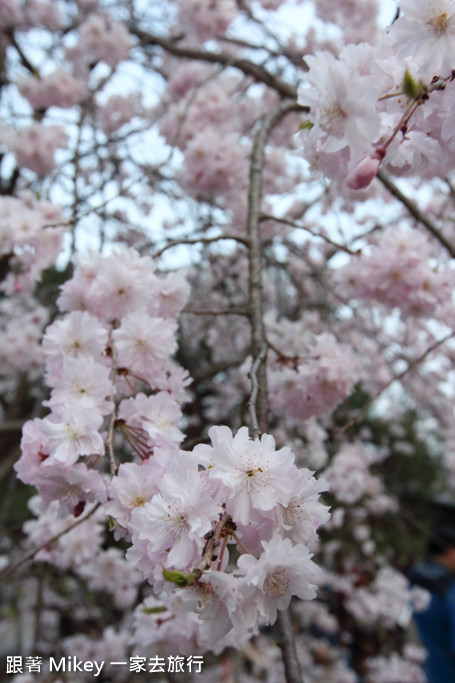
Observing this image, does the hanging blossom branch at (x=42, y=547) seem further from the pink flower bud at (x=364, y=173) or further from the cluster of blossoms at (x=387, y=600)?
the cluster of blossoms at (x=387, y=600)

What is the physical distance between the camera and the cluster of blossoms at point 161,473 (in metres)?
0.67

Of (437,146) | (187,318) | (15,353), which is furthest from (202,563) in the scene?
(187,318)

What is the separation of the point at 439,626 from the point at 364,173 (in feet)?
14.5

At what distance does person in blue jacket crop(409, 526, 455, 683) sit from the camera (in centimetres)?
378

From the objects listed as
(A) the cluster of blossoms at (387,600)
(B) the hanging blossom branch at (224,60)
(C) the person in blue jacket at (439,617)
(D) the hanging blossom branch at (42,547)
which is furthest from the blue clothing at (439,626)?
(B) the hanging blossom branch at (224,60)

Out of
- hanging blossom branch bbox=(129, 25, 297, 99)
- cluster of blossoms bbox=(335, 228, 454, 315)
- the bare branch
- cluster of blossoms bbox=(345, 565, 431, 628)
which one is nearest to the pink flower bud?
the bare branch

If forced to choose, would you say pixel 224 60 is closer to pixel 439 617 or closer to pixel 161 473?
pixel 161 473

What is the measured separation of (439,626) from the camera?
157 inches

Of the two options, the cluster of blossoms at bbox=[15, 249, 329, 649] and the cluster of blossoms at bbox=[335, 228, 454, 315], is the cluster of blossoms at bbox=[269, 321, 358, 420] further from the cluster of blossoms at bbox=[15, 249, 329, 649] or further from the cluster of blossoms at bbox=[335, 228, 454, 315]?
the cluster of blossoms at bbox=[15, 249, 329, 649]

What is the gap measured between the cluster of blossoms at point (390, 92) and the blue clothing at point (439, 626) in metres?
3.81

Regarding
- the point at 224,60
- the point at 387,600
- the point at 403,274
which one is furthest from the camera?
the point at 387,600

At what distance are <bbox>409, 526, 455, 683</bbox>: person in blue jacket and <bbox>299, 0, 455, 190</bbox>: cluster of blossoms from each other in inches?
150

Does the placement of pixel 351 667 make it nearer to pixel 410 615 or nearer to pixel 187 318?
pixel 410 615

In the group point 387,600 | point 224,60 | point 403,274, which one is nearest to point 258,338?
point 403,274
